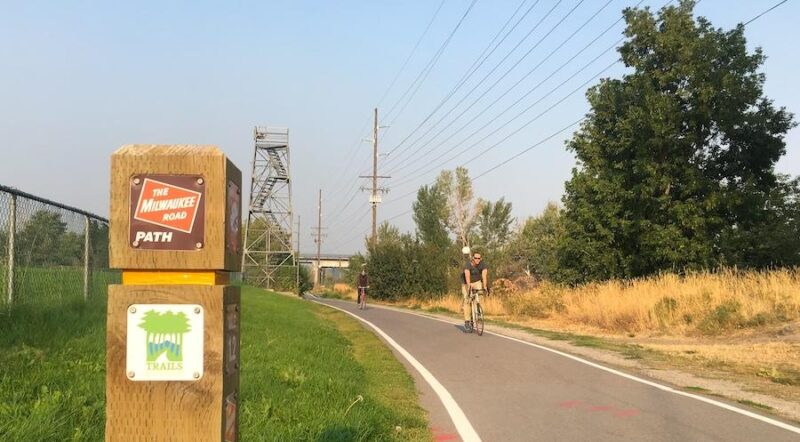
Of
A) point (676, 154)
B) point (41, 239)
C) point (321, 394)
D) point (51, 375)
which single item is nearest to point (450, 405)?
point (321, 394)

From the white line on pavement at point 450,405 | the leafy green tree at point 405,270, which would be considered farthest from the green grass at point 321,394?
the leafy green tree at point 405,270

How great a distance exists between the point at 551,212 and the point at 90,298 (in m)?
62.1

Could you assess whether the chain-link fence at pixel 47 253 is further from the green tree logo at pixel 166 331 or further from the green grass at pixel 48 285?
the green tree logo at pixel 166 331

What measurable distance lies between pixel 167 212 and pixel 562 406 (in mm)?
6260

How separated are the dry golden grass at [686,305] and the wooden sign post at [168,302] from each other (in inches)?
612

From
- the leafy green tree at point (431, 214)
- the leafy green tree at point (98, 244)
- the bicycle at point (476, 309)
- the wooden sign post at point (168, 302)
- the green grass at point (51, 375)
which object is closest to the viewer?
the wooden sign post at point (168, 302)

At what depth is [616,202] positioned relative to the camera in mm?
32438

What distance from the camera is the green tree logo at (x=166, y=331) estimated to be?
2.16 m

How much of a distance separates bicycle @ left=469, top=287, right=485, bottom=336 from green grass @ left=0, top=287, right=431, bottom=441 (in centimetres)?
589

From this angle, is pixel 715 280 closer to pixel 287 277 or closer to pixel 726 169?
pixel 726 169

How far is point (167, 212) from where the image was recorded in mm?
2191

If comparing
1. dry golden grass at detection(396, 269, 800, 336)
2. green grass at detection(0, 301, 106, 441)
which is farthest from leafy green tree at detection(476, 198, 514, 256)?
green grass at detection(0, 301, 106, 441)

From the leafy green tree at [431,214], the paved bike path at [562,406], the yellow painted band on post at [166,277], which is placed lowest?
the paved bike path at [562,406]

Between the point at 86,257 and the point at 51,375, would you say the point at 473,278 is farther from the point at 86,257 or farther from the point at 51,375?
the point at 51,375
